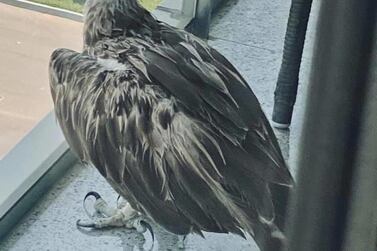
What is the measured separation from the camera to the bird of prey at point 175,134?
113cm

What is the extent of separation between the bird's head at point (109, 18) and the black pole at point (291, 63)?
0.35 m

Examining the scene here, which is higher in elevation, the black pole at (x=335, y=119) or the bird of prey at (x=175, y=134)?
the black pole at (x=335, y=119)

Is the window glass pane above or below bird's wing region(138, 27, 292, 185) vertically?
below

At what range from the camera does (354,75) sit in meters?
0.18

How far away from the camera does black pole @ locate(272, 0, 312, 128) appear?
1.53 metres

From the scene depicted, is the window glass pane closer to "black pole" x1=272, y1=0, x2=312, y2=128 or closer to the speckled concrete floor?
the speckled concrete floor

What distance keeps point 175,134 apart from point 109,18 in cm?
27

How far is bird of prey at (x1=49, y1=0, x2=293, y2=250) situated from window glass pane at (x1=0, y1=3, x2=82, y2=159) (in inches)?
12.3

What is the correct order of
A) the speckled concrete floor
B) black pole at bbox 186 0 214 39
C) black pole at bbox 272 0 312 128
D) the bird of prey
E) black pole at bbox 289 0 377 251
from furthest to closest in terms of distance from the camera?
black pole at bbox 186 0 214 39
black pole at bbox 272 0 312 128
the speckled concrete floor
the bird of prey
black pole at bbox 289 0 377 251

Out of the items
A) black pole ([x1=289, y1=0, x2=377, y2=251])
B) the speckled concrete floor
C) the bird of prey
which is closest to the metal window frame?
the speckled concrete floor

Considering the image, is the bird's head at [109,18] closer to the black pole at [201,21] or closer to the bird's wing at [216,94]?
the bird's wing at [216,94]

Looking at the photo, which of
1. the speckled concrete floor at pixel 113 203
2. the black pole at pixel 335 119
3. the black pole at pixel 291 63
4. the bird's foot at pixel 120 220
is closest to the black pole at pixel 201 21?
the speckled concrete floor at pixel 113 203

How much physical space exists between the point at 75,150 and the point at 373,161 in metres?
1.11

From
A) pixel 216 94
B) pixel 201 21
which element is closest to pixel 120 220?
pixel 216 94
